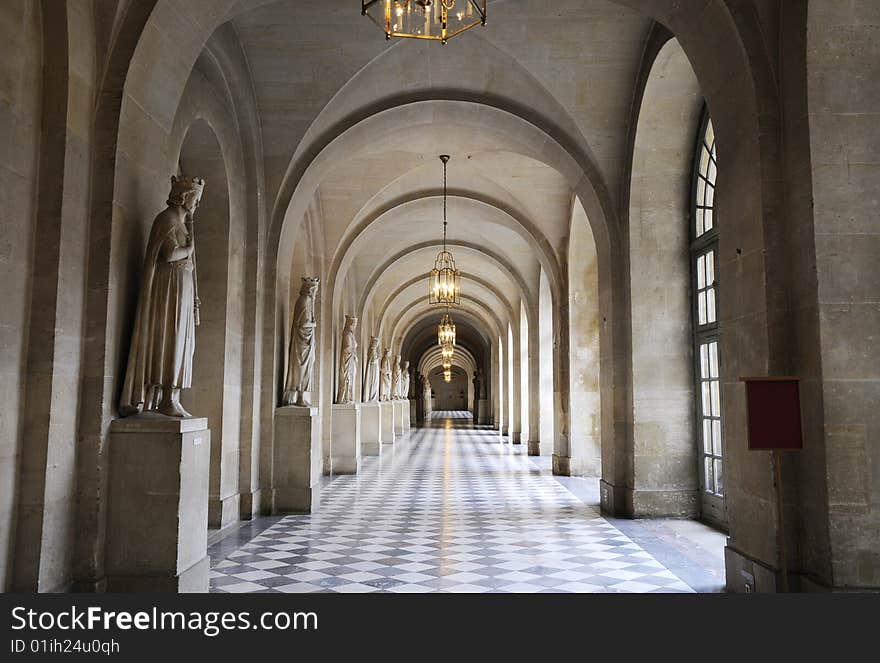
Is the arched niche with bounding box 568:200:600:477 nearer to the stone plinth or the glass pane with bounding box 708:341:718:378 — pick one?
the glass pane with bounding box 708:341:718:378

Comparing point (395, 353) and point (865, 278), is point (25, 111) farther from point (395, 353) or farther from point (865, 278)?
point (395, 353)

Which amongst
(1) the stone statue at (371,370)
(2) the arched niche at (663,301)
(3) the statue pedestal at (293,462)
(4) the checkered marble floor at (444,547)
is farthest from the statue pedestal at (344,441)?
(2) the arched niche at (663,301)

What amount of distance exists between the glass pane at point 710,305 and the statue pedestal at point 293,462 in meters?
5.53

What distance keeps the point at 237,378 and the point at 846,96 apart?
7.16 metres

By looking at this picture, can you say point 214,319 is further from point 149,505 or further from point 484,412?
point 484,412

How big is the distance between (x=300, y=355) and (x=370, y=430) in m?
8.70

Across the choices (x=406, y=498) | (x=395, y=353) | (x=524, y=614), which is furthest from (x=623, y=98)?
(x=395, y=353)

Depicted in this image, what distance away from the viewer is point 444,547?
7.14m

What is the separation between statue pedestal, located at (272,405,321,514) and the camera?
9359 mm

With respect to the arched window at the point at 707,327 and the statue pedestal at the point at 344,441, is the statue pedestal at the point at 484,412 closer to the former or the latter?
the statue pedestal at the point at 344,441

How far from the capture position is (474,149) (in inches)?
487

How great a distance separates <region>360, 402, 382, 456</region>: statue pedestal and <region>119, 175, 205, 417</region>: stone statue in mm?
13100

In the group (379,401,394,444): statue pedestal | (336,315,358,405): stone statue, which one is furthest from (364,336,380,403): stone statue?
(336,315,358,405): stone statue

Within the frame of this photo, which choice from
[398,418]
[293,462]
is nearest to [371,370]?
[398,418]
